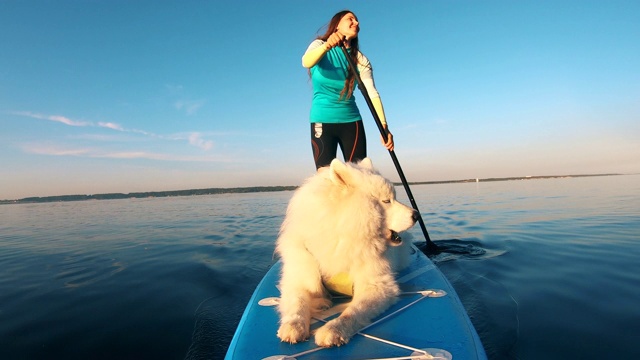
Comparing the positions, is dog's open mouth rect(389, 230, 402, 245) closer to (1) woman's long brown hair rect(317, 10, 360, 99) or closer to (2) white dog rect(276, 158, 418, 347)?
(2) white dog rect(276, 158, 418, 347)

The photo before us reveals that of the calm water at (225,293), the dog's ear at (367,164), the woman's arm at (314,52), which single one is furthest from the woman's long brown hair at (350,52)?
the calm water at (225,293)

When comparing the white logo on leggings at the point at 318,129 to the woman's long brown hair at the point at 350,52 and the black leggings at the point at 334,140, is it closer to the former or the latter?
the black leggings at the point at 334,140

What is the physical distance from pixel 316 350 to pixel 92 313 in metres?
3.52

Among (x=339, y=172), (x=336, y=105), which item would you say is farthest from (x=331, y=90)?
(x=339, y=172)

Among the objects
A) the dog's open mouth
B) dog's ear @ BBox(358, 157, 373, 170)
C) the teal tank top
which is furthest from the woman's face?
the dog's open mouth

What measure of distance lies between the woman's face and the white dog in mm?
2572

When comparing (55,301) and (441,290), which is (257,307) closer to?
(441,290)

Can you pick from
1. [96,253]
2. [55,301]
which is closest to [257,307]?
[55,301]

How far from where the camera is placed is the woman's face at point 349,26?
14.1ft

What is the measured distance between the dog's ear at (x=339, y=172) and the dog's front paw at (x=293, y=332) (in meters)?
1.11

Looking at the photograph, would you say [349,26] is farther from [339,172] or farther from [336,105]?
[339,172]

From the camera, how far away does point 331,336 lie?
1.84 m

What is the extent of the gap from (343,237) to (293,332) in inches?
32.9

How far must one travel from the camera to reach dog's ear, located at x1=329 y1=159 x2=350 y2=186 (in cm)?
248
